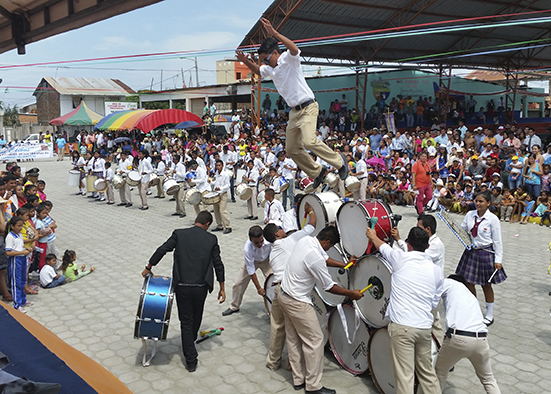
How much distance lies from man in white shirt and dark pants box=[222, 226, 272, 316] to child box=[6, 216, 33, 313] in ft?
10.8

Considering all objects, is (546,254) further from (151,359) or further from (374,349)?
(151,359)

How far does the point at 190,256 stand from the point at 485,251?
407 centimetres

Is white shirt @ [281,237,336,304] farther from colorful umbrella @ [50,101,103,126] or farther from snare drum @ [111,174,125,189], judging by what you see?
colorful umbrella @ [50,101,103,126]

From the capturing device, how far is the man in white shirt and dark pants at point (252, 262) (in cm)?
667

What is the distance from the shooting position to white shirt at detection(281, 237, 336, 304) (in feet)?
16.0

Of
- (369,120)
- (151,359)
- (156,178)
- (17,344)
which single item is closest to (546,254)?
(151,359)

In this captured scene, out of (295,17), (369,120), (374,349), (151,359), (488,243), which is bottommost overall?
(151,359)

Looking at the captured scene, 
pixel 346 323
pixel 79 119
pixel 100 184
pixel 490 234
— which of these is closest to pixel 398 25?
pixel 100 184

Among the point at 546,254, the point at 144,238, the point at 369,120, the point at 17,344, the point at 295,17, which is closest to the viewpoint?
the point at 17,344

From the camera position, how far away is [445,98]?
28.3 metres

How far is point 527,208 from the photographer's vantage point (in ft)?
43.4

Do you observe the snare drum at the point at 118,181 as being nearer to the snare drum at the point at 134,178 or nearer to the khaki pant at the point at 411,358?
the snare drum at the point at 134,178

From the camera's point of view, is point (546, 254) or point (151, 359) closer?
point (151, 359)

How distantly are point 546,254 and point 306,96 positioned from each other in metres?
7.53
